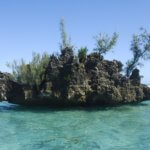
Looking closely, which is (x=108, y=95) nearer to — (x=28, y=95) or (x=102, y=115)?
(x=102, y=115)

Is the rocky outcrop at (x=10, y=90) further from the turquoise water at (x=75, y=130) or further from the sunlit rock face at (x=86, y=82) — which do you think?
the turquoise water at (x=75, y=130)

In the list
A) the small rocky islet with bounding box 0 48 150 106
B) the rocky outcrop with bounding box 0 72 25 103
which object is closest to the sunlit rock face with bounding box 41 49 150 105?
the small rocky islet with bounding box 0 48 150 106

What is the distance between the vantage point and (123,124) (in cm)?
1972

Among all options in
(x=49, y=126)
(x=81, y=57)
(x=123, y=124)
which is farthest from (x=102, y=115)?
(x=81, y=57)

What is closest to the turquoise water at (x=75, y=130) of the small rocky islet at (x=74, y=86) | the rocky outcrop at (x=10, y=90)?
the small rocky islet at (x=74, y=86)

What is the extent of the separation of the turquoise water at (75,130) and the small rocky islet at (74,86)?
6.06ft

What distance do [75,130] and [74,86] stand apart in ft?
30.5

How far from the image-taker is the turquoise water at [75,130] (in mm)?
14289

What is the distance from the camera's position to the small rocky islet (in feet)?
88.6

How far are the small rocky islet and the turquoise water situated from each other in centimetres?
185

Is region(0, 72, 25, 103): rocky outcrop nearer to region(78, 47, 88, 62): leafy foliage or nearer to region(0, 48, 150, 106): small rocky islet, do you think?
region(0, 48, 150, 106): small rocky islet

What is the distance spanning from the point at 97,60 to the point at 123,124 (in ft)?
33.7

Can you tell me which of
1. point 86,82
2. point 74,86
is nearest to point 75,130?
point 74,86

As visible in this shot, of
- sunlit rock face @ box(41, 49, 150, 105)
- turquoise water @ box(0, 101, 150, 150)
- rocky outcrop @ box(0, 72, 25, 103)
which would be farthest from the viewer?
rocky outcrop @ box(0, 72, 25, 103)
